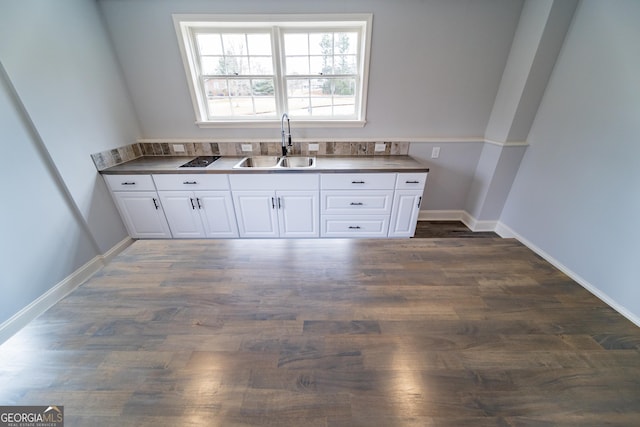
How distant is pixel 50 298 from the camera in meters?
1.77

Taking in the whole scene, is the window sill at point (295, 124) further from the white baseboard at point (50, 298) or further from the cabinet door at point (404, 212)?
the white baseboard at point (50, 298)

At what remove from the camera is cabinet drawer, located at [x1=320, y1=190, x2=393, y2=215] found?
2.29 m

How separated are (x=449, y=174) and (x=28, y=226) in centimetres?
388

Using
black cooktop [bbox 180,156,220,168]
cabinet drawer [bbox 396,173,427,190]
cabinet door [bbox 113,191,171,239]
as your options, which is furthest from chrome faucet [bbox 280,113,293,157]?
cabinet door [bbox 113,191,171,239]

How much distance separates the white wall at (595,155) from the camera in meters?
1.53

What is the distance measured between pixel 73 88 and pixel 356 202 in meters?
2.64

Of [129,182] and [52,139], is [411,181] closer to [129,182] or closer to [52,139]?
[129,182]

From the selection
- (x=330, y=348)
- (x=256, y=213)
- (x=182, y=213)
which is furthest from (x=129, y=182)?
(x=330, y=348)

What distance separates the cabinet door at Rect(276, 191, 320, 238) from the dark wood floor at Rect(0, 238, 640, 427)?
55.3 inches

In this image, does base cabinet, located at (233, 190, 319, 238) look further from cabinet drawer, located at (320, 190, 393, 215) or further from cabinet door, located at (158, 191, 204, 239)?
cabinet door, located at (158, 191, 204, 239)

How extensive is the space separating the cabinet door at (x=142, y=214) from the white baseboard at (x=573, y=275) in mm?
3123

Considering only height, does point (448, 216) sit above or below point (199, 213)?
below

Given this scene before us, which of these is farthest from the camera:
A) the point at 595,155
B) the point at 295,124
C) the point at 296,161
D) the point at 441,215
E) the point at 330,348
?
the point at 441,215

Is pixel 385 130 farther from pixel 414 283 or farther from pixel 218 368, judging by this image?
pixel 218 368
